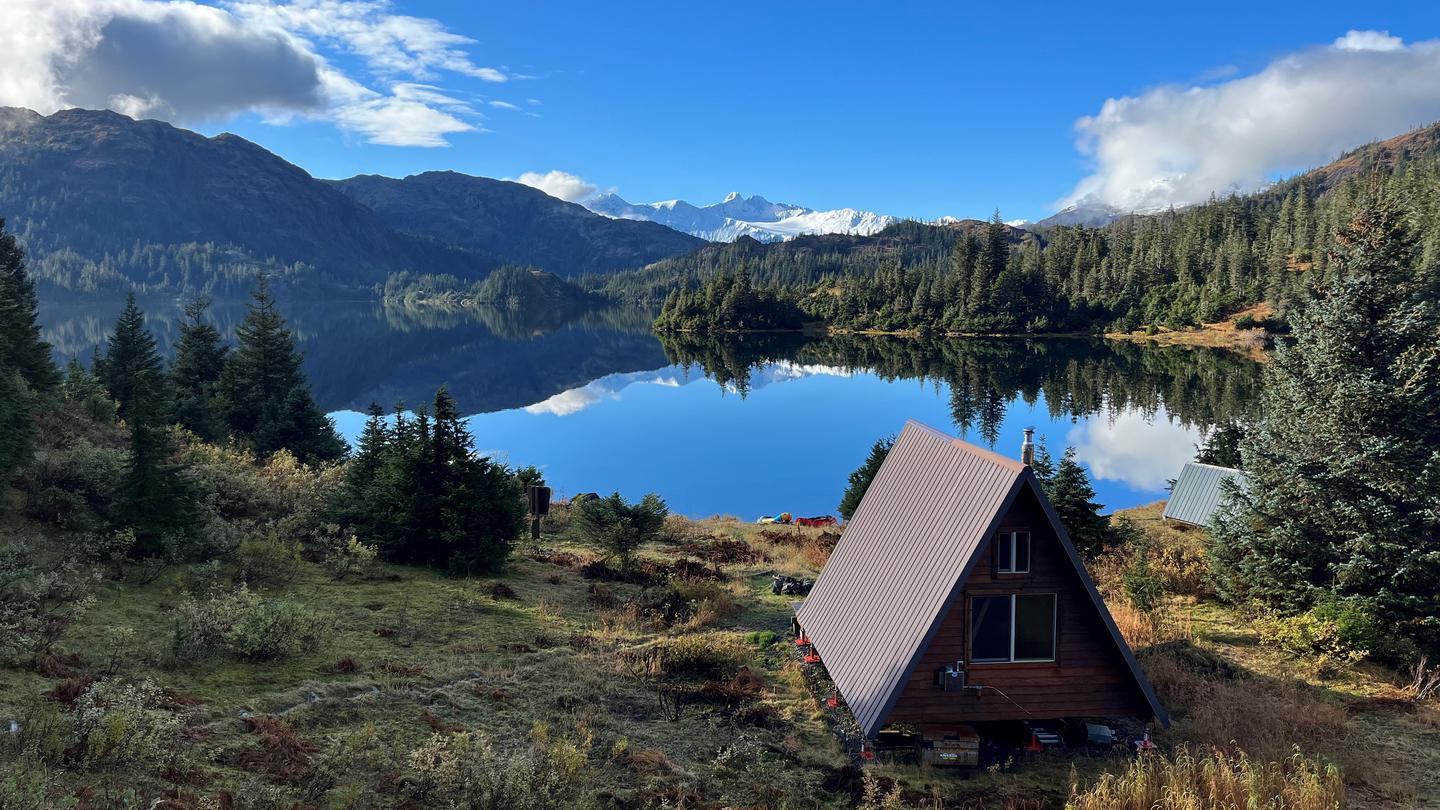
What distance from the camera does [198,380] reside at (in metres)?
41.2

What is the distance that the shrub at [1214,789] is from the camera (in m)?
11.4

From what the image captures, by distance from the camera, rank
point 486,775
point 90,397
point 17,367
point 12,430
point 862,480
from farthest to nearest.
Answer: point 90,397 → point 862,480 → point 17,367 → point 12,430 → point 486,775

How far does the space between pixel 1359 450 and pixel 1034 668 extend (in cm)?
1157

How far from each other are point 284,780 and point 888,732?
948 centimetres

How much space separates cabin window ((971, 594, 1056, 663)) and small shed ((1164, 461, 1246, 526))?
75.3 ft

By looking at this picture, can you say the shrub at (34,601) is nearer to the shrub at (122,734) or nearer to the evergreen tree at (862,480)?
the shrub at (122,734)

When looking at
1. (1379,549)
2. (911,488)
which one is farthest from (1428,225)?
(911,488)

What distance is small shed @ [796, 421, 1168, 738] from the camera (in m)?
13.0

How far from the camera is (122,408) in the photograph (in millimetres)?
36875

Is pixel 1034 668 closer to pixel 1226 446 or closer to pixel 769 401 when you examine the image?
pixel 1226 446

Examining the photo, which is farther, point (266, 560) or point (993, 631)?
point (266, 560)

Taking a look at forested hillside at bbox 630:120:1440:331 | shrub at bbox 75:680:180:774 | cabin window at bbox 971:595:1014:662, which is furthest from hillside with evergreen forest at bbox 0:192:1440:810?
forested hillside at bbox 630:120:1440:331

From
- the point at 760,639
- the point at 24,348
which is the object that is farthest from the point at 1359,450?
the point at 24,348

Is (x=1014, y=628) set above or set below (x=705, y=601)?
above
